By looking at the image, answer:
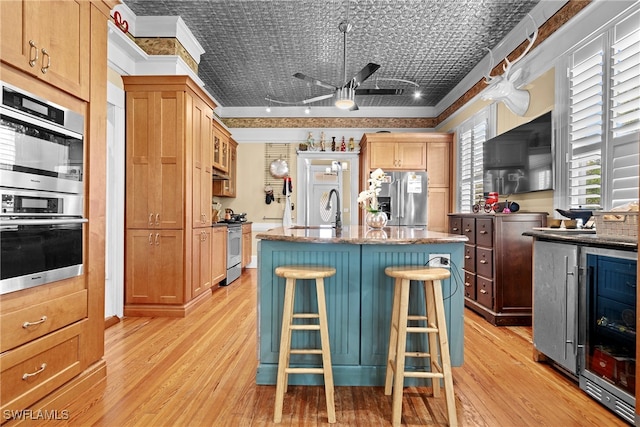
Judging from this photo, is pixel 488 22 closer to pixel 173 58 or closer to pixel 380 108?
pixel 380 108

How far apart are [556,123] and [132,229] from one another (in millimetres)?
4299

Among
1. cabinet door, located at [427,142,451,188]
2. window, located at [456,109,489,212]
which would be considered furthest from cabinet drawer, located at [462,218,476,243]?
cabinet door, located at [427,142,451,188]

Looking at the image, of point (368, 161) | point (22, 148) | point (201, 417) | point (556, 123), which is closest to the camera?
point (22, 148)

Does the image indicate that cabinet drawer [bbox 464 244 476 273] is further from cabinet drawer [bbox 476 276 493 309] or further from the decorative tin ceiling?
the decorative tin ceiling

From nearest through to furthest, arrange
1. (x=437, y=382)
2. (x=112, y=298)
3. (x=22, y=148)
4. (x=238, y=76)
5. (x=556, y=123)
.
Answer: (x=22, y=148) < (x=437, y=382) < (x=556, y=123) < (x=112, y=298) < (x=238, y=76)

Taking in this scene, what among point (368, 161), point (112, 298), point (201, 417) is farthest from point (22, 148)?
point (368, 161)

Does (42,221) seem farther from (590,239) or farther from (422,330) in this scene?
(590,239)

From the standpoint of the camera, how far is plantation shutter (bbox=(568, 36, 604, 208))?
106 inches

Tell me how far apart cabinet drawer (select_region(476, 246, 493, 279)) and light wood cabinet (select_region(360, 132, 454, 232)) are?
218 cm

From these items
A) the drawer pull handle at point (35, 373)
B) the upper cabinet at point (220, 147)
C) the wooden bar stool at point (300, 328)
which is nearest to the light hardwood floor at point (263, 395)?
the wooden bar stool at point (300, 328)

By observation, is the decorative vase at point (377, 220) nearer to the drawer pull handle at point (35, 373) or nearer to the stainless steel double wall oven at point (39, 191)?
the stainless steel double wall oven at point (39, 191)

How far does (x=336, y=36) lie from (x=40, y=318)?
3.71 metres

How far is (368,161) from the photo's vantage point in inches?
232

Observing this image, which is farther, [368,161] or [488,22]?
[368,161]
